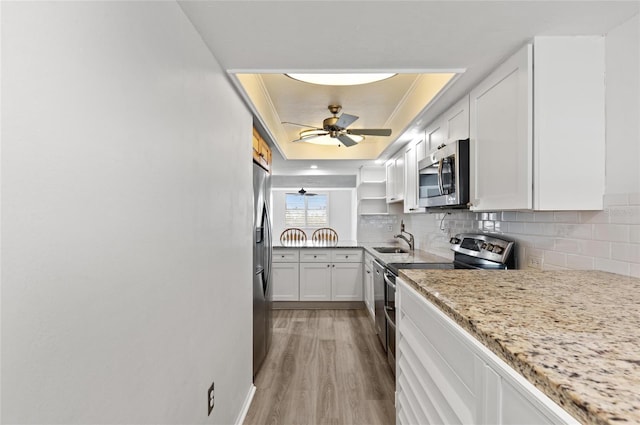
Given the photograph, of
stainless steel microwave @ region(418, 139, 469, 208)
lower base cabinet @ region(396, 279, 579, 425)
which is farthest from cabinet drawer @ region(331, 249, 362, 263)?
lower base cabinet @ region(396, 279, 579, 425)

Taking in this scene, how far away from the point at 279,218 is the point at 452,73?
21.2ft

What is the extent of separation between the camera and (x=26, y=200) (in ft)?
1.85

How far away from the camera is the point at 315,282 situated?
456 cm

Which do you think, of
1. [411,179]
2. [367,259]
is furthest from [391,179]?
[367,259]

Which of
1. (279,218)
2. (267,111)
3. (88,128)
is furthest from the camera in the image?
(279,218)

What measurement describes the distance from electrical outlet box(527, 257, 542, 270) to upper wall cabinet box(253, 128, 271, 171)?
2.00 meters

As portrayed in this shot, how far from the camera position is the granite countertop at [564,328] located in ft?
1.60

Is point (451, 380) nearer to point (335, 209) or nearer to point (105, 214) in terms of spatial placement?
point (105, 214)

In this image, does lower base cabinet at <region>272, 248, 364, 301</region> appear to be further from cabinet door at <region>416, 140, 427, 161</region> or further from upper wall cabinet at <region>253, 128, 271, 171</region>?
cabinet door at <region>416, 140, 427, 161</region>

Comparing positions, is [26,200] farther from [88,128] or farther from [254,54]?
[254,54]

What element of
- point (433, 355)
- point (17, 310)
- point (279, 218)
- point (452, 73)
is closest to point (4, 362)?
point (17, 310)

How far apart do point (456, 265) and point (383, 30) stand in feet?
6.30

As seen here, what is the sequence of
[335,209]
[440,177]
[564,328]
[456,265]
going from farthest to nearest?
1. [335,209]
2. [456,265]
3. [440,177]
4. [564,328]

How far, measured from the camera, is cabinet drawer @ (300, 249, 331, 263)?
4570 mm
